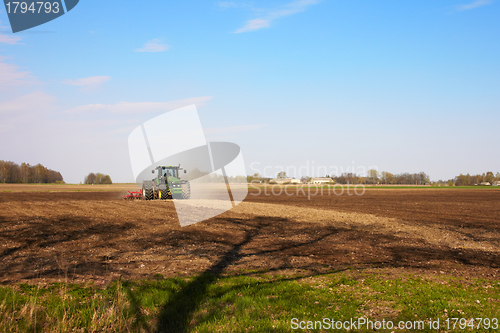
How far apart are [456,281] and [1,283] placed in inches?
423

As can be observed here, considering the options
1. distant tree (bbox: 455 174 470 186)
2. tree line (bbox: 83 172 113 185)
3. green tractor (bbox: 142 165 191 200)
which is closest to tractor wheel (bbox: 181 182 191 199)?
green tractor (bbox: 142 165 191 200)

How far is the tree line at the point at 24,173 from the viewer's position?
129 metres

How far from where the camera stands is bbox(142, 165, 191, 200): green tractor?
113 ft

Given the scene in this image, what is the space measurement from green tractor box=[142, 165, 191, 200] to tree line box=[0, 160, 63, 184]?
120 m

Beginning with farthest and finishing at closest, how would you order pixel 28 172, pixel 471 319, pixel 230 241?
pixel 28 172, pixel 230 241, pixel 471 319

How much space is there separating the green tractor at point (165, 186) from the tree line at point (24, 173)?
11995cm

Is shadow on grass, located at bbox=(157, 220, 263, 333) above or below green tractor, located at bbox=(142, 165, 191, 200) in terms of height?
below

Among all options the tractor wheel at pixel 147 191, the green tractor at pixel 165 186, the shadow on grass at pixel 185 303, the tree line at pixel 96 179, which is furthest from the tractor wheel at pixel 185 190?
the tree line at pixel 96 179

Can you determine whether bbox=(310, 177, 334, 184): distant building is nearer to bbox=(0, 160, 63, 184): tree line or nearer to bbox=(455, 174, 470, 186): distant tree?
bbox=(455, 174, 470, 186): distant tree

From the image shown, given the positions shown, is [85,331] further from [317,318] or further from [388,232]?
[388,232]

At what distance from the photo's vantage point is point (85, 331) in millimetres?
6090

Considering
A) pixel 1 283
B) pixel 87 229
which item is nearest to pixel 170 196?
pixel 87 229

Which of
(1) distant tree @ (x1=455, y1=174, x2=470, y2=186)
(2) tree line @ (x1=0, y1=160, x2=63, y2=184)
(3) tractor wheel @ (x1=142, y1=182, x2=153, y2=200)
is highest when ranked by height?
(2) tree line @ (x1=0, y1=160, x2=63, y2=184)

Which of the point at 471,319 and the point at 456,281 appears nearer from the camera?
the point at 471,319
